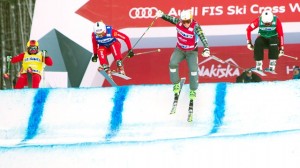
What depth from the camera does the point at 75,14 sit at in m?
14.1

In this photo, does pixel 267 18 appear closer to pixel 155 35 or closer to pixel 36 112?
pixel 155 35

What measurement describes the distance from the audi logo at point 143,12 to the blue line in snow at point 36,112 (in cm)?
316

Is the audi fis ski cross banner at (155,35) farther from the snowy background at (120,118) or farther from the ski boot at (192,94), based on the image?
the ski boot at (192,94)

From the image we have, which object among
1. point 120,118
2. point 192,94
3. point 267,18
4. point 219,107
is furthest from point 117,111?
point 267,18

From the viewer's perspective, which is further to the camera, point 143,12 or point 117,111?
point 143,12

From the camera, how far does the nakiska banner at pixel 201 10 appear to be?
13414mm

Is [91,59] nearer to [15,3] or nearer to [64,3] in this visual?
[64,3]

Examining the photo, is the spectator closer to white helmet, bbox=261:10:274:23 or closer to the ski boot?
white helmet, bbox=261:10:274:23

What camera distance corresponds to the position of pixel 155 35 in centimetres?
1366

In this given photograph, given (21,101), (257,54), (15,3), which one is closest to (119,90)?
(21,101)

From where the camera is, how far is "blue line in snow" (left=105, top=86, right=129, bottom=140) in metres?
10.1

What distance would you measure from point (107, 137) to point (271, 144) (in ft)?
10.3

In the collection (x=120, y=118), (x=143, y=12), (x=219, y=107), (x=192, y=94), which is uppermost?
(x=143, y=12)

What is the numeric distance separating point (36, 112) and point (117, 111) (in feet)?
4.05
